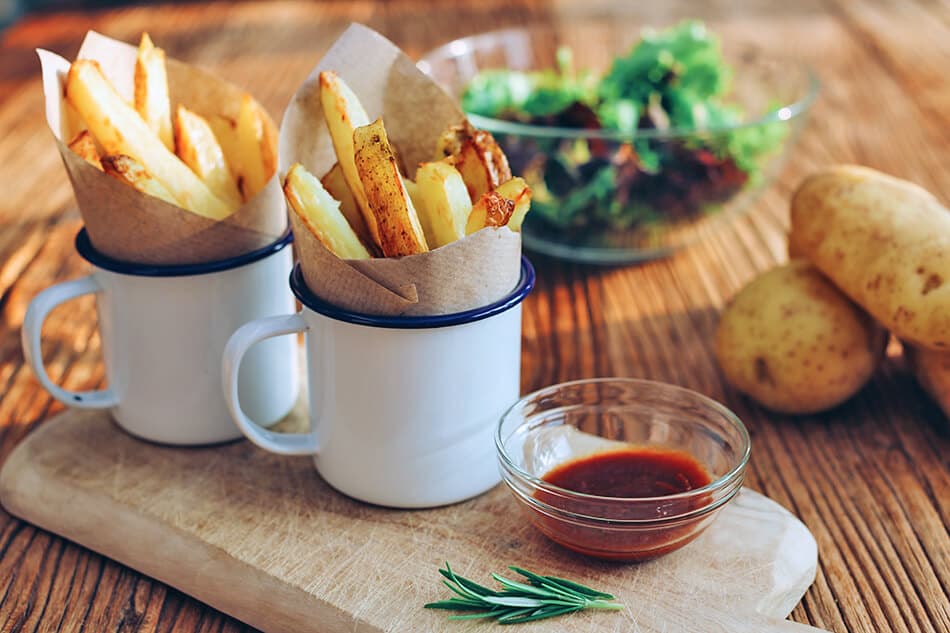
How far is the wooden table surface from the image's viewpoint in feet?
3.51

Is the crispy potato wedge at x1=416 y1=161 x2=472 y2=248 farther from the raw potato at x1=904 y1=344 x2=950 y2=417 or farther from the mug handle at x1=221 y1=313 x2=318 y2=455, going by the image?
the raw potato at x1=904 y1=344 x2=950 y2=417

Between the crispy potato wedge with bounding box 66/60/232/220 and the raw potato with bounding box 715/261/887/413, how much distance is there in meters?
0.65

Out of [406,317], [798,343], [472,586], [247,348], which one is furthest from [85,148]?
[798,343]

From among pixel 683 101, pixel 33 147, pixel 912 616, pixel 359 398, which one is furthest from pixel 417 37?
pixel 912 616

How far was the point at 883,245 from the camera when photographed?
4.20 ft

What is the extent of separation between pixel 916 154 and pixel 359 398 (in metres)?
1.54

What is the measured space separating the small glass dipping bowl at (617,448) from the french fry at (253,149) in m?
0.38

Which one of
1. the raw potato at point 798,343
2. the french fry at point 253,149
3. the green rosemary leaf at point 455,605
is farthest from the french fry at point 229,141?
the raw potato at point 798,343

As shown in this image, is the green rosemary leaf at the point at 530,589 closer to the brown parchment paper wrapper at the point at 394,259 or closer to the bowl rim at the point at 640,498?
the bowl rim at the point at 640,498

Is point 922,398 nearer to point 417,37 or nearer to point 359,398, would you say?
point 359,398

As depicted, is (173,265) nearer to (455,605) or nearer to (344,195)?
(344,195)

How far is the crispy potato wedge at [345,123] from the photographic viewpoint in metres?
1.05

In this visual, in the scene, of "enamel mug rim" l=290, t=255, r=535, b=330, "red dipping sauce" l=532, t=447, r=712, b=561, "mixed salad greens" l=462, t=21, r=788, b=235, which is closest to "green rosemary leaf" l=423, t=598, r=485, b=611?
"red dipping sauce" l=532, t=447, r=712, b=561

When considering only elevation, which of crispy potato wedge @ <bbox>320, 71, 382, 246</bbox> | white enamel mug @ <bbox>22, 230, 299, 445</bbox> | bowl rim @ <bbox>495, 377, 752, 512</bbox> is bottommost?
bowl rim @ <bbox>495, 377, 752, 512</bbox>
